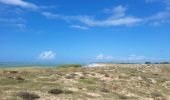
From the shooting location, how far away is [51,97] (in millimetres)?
38625

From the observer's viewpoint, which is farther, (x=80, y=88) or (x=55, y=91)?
(x=80, y=88)

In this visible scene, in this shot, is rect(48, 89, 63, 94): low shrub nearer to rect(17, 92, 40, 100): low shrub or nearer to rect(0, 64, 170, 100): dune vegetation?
rect(0, 64, 170, 100): dune vegetation

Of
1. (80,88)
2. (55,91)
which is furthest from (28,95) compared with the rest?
(80,88)

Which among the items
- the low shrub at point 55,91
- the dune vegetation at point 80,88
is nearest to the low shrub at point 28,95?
the dune vegetation at point 80,88

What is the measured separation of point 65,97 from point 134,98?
11002 millimetres

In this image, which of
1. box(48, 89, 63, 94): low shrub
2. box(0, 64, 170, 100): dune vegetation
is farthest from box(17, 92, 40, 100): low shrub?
box(48, 89, 63, 94): low shrub

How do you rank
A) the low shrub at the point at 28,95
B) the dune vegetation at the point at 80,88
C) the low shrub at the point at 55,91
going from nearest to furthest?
the low shrub at the point at 28,95
the dune vegetation at the point at 80,88
the low shrub at the point at 55,91

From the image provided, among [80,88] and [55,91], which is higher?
[80,88]

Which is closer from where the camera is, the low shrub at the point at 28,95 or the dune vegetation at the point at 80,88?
the low shrub at the point at 28,95

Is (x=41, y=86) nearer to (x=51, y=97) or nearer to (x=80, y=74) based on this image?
(x=51, y=97)

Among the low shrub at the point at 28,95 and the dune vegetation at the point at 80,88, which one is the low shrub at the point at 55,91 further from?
the low shrub at the point at 28,95

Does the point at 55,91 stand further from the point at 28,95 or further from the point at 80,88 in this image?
the point at 80,88

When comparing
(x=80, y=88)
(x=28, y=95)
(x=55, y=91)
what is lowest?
(x=28, y=95)

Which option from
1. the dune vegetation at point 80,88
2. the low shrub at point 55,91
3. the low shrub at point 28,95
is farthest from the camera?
the low shrub at point 55,91
